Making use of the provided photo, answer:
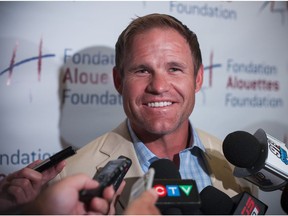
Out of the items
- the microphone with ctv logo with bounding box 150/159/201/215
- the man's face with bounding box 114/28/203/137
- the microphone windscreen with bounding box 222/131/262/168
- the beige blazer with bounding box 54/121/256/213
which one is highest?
the man's face with bounding box 114/28/203/137

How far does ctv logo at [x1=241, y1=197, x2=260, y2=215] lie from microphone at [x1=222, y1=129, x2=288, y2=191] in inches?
3.7

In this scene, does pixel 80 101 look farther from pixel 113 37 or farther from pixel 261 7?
pixel 261 7

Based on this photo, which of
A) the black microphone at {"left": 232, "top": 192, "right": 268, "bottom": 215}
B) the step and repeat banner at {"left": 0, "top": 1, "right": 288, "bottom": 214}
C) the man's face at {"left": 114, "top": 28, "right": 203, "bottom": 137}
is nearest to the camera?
the black microphone at {"left": 232, "top": 192, "right": 268, "bottom": 215}

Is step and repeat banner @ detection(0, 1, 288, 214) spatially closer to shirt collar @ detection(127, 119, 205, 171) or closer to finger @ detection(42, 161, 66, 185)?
shirt collar @ detection(127, 119, 205, 171)

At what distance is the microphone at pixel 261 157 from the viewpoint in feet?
2.70

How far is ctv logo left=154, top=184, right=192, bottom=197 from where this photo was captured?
665mm

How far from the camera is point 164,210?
2.17 feet

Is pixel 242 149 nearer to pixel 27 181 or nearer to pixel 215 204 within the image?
pixel 215 204

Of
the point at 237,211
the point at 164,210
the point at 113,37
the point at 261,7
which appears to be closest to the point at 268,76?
the point at 261,7

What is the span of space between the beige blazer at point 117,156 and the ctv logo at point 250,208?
34cm

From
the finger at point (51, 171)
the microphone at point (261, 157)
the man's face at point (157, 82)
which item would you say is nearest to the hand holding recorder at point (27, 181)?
the finger at point (51, 171)

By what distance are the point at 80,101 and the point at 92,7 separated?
1.36ft

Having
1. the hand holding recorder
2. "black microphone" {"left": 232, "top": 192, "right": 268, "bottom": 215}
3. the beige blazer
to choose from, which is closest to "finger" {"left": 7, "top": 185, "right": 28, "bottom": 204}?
the hand holding recorder

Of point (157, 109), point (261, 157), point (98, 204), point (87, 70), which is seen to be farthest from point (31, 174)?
point (87, 70)
